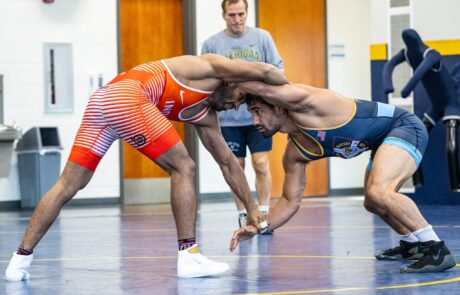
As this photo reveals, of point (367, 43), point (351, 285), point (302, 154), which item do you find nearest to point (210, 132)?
point (302, 154)

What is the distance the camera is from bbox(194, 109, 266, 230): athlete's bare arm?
5.62 m

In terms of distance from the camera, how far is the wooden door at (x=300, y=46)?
1391 cm

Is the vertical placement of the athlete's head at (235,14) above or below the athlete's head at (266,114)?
above

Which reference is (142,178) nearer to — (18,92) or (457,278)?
(18,92)

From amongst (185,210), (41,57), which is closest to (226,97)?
(185,210)

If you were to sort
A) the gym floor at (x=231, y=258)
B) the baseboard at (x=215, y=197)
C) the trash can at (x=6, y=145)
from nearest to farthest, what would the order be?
the gym floor at (x=231, y=258) < the trash can at (x=6, y=145) < the baseboard at (x=215, y=197)

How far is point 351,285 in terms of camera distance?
4637 mm

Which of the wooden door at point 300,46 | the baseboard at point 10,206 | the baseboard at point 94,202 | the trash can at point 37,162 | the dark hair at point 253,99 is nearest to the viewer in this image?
the dark hair at point 253,99

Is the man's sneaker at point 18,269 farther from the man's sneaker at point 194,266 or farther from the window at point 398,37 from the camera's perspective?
the window at point 398,37

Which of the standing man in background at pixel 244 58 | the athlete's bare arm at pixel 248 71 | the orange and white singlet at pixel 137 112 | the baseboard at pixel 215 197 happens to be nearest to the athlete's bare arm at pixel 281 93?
the athlete's bare arm at pixel 248 71

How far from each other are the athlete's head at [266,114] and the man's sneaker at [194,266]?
77 cm

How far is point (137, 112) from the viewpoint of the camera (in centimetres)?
511

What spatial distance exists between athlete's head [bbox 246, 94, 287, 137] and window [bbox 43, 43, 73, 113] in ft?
24.5

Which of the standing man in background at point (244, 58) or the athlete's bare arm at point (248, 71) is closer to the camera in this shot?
the athlete's bare arm at point (248, 71)
